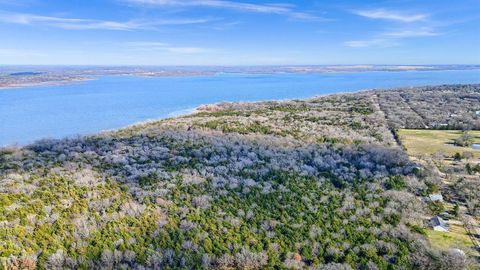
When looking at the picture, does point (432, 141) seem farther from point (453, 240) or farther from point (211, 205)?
point (211, 205)

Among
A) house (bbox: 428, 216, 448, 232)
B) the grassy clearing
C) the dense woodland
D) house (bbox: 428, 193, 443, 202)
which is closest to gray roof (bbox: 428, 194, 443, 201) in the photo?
house (bbox: 428, 193, 443, 202)

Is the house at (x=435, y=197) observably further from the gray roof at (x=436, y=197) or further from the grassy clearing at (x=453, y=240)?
the grassy clearing at (x=453, y=240)

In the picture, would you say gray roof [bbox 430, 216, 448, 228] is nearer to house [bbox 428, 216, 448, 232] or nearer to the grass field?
house [bbox 428, 216, 448, 232]

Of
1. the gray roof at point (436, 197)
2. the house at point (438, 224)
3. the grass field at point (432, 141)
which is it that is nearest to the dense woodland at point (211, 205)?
the gray roof at point (436, 197)

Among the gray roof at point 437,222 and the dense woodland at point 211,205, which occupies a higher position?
the dense woodland at point 211,205

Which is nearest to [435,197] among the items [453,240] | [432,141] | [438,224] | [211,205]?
[438,224]
